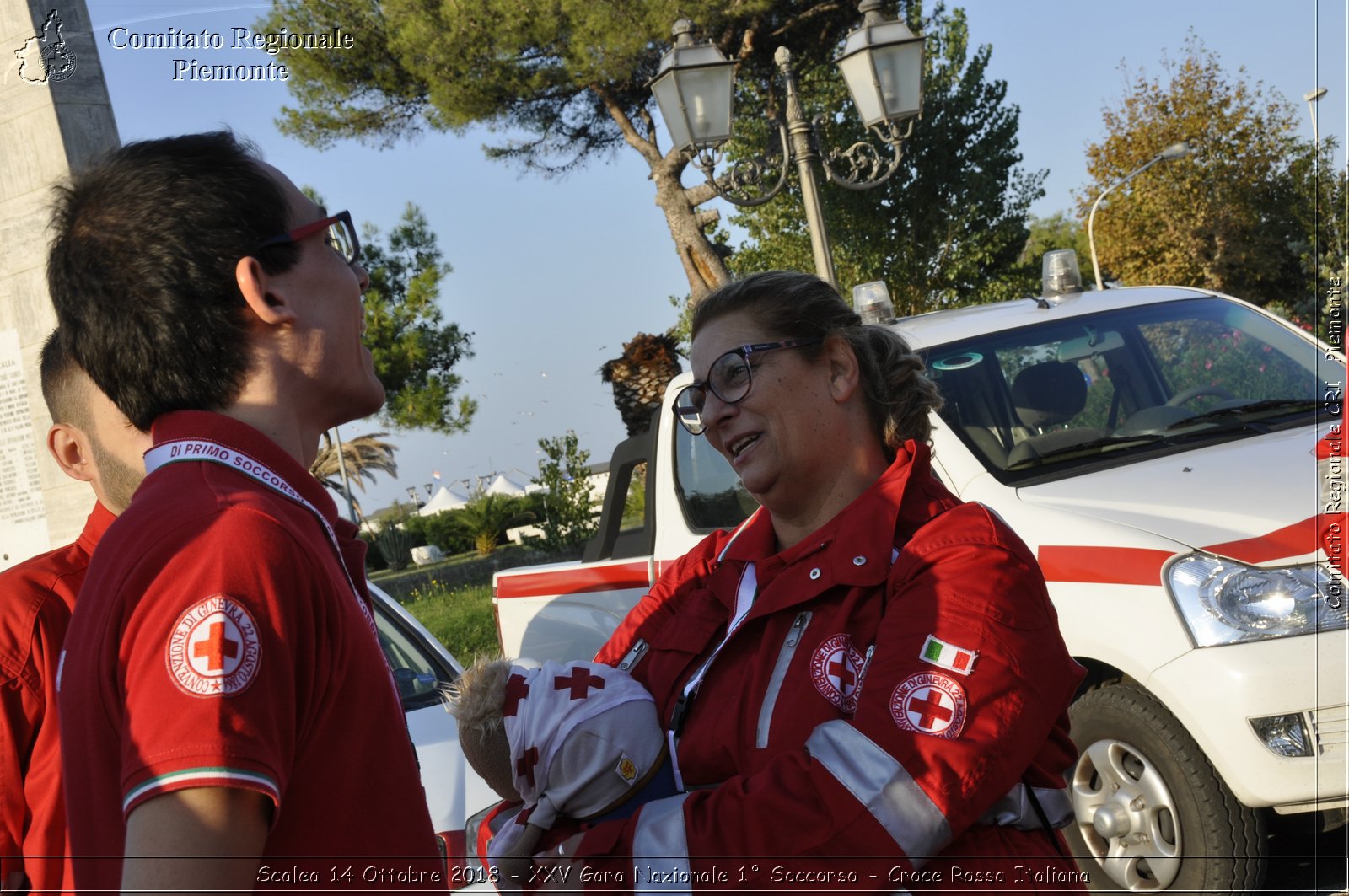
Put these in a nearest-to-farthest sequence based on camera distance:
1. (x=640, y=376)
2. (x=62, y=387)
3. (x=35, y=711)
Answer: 1. (x=35, y=711)
2. (x=62, y=387)
3. (x=640, y=376)

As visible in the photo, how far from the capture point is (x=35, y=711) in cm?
203

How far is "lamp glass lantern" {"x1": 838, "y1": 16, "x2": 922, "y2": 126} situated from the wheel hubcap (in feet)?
16.3

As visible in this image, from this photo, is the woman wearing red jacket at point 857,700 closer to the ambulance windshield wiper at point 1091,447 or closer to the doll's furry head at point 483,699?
the doll's furry head at point 483,699

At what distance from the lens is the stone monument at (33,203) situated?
636cm

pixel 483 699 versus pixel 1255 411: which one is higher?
pixel 483 699

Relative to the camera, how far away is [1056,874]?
171 centimetres

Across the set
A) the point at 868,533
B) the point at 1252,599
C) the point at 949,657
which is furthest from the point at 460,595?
the point at 949,657

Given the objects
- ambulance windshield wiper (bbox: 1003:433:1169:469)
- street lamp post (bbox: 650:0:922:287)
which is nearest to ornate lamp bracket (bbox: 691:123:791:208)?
street lamp post (bbox: 650:0:922:287)

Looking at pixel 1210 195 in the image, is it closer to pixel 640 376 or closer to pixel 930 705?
pixel 640 376

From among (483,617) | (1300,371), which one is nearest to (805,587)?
(1300,371)

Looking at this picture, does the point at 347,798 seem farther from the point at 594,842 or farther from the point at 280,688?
the point at 594,842

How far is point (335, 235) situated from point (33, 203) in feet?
19.0

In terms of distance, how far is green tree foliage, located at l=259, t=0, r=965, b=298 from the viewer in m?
16.9

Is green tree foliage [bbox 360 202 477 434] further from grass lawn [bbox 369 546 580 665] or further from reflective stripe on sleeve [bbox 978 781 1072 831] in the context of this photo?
reflective stripe on sleeve [bbox 978 781 1072 831]
